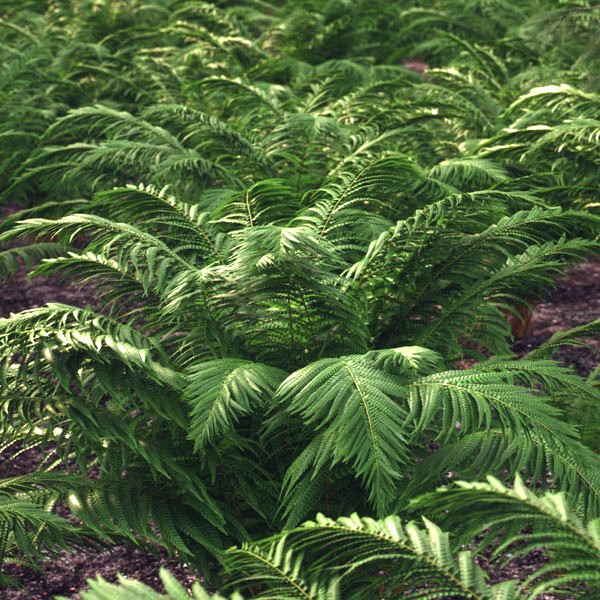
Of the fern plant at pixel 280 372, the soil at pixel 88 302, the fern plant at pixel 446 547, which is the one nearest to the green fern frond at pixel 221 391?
the fern plant at pixel 280 372

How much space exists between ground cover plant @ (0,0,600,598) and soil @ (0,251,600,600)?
249mm

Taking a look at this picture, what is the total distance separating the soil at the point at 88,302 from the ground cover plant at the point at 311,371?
249 millimetres

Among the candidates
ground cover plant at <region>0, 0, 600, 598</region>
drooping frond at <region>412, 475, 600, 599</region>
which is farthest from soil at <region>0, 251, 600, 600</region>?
drooping frond at <region>412, 475, 600, 599</region>

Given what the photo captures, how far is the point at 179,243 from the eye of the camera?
8.85ft

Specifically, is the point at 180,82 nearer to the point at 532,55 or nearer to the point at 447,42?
the point at 447,42

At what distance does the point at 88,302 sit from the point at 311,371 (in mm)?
2728

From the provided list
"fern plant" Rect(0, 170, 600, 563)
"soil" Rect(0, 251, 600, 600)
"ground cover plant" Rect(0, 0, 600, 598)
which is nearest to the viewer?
"ground cover plant" Rect(0, 0, 600, 598)

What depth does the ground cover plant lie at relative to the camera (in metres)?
1.81

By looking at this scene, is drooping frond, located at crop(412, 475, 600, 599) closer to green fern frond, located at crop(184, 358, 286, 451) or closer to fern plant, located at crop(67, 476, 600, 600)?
fern plant, located at crop(67, 476, 600, 600)

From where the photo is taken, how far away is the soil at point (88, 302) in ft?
8.73

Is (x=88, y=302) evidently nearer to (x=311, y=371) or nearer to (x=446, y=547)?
(x=311, y=371)

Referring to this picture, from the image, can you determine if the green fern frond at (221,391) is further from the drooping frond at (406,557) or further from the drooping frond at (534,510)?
the drooping frond at (534,510)

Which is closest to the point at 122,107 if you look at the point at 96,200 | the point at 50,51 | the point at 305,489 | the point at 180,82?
the point at 180,82

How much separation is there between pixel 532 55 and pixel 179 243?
399 centimetres
